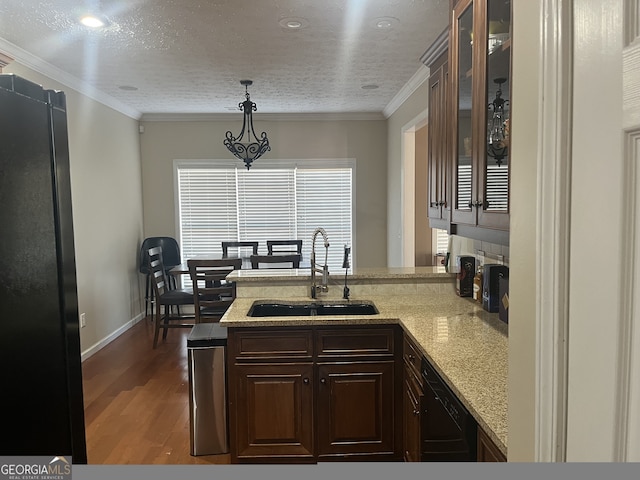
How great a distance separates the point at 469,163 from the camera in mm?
1872

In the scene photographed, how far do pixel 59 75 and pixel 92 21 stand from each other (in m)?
1.37

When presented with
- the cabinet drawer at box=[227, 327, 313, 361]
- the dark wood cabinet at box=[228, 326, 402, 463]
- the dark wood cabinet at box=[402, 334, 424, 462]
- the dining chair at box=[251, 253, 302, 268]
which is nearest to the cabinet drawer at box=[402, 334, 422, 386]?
the dark wood cabinet at box=[402, 334, 424, 462]

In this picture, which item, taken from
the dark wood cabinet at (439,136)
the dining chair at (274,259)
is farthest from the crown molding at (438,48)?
the dining chair at (274,259)

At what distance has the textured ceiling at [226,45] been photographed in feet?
8.83

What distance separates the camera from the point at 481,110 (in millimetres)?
1738

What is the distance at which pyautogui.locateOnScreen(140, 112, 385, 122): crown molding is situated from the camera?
5883 millimetres

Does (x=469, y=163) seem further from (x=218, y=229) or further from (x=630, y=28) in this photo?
(x=218, y=229)

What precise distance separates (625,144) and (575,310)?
0.25 meters

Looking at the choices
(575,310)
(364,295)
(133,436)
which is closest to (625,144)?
(575,310)

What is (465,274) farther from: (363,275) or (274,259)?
(274,259)

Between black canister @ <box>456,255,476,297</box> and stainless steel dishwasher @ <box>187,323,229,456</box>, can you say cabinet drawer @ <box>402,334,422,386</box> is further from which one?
stainless steel dishwasher @ <box>187,323,229,456</box>

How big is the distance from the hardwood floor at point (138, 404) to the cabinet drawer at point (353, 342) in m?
0.93

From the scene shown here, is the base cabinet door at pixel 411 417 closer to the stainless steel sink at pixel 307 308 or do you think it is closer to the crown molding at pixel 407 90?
the stainless steel sink at pixel 307 308

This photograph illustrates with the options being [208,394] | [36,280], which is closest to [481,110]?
[36,280]
